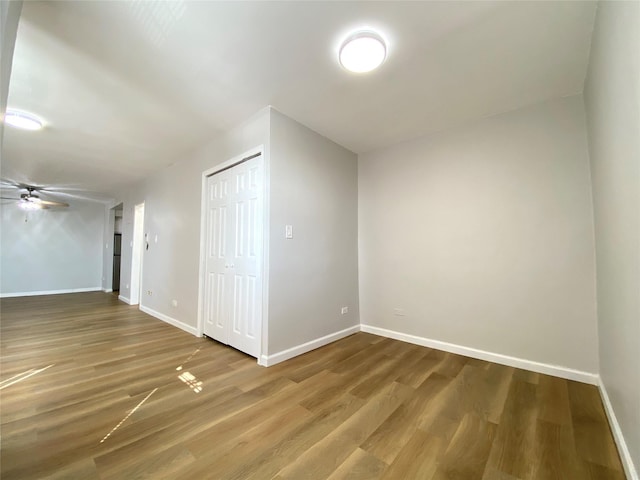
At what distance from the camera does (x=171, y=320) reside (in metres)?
3.83

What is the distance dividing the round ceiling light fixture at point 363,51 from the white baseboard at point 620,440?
2544 mm

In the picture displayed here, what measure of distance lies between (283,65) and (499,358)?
3230mm

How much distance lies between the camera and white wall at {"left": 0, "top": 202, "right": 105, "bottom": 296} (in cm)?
619

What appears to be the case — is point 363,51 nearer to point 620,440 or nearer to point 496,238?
point 496,238

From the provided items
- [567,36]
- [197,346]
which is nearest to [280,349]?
[197,346]

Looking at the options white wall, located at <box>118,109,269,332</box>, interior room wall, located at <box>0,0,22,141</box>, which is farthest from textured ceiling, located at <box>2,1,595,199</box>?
interior room wall, located at <box>0,0,22,141</box>

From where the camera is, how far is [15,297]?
602 cm

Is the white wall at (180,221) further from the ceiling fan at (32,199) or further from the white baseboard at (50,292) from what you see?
the white baseboard at (50,292)

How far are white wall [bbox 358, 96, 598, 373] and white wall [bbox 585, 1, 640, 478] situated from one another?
1.03 feet

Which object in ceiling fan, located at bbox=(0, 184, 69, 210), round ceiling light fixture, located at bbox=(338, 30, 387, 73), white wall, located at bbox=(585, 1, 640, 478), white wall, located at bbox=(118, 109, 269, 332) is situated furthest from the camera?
ceiling fan, located at bbox=(0, 184, 69, 210)

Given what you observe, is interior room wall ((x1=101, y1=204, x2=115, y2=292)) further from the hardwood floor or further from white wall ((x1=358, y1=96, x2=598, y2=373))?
white wall ((x1=358, y1=96, x2=598, y2=373))

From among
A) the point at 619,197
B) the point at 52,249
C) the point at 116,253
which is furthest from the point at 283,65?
the point at 52,249

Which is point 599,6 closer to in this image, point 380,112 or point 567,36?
point 567,36

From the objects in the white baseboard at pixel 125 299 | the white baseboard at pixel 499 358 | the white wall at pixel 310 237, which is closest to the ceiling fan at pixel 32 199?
the white baseboard at pixel 125 299
